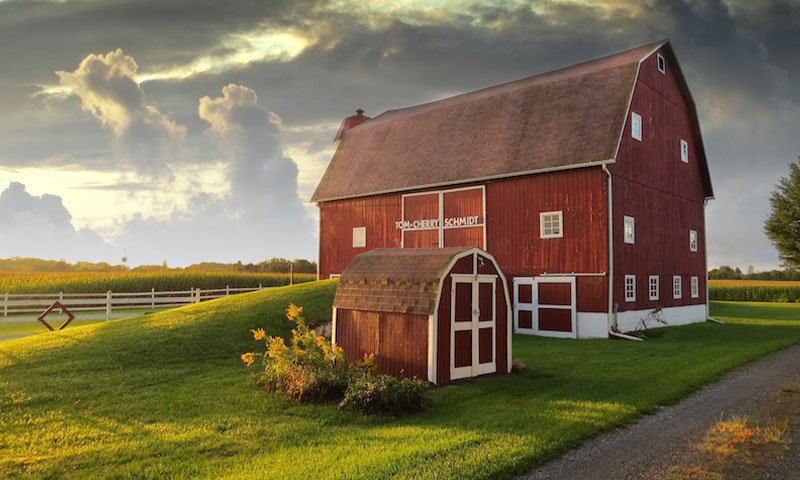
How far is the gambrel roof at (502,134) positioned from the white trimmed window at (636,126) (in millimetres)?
1408

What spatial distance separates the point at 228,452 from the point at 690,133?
26.9 meters

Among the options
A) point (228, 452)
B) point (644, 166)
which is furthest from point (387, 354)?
point (644, 166)

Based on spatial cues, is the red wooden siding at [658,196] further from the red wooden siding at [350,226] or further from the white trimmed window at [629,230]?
the red wooden siding at [350,226]

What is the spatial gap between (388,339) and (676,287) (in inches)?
730

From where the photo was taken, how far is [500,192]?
75.1ft

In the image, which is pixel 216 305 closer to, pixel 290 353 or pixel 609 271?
pixel 290 353

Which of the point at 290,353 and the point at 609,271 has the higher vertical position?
the point at 609,271

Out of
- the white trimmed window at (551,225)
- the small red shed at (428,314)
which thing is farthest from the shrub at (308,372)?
the white trimmed window at (551,225)

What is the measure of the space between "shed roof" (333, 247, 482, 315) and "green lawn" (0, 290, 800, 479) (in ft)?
6.24

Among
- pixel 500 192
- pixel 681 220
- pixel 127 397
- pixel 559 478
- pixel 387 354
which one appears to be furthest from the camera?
pixel 681 220

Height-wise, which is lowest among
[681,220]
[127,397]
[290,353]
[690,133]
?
[127,397]

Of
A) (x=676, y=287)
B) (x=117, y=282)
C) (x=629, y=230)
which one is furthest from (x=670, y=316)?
(x=117, y=282)

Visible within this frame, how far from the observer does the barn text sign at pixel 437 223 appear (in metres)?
23.8

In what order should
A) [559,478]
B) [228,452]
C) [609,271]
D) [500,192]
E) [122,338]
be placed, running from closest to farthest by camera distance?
1. [559,478]
2. [228,452]
3. [122,338]
4. [609,271]
5. [500,192]
